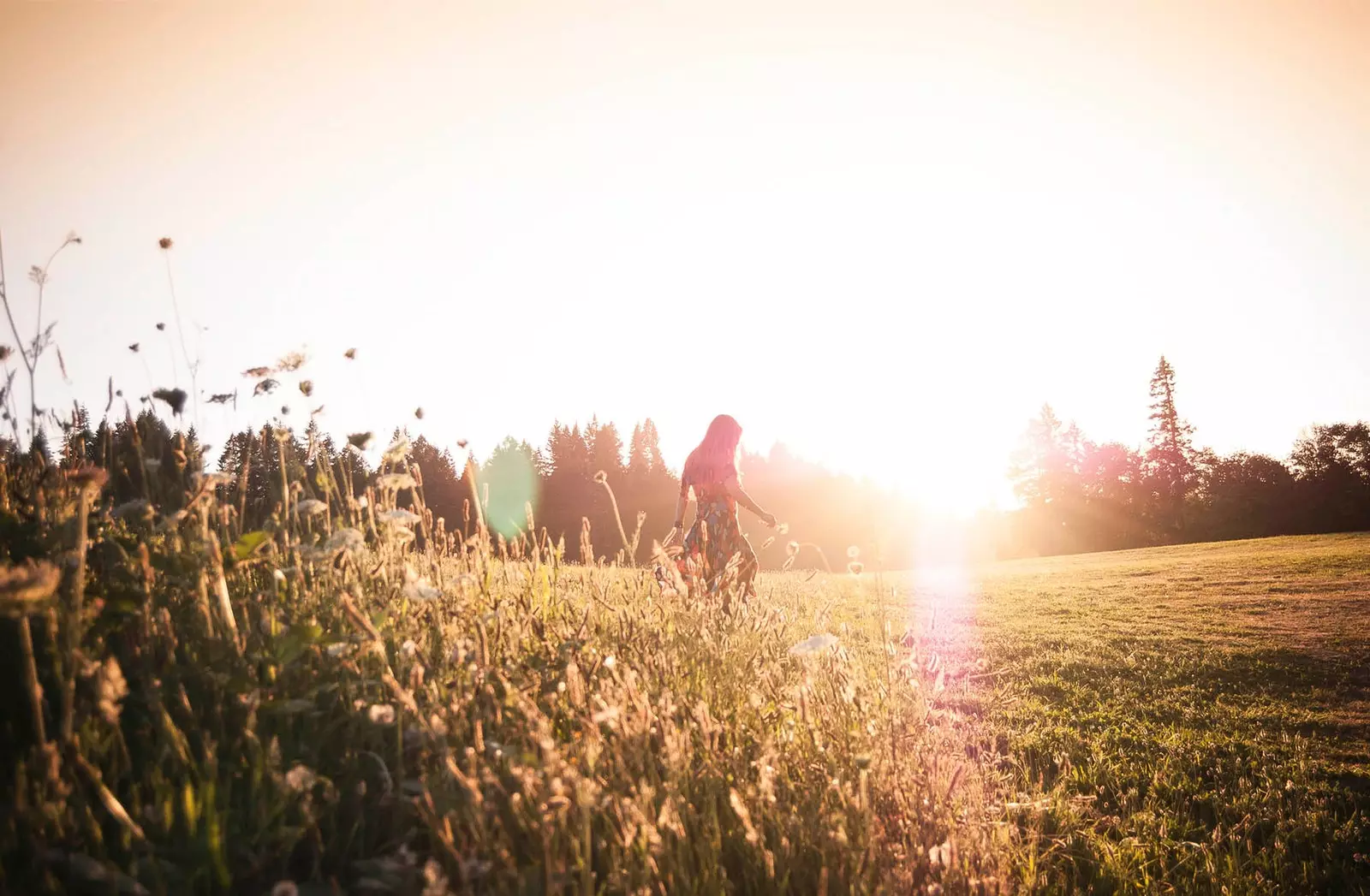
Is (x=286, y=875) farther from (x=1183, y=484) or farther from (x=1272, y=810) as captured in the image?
(x=1183, y=484)

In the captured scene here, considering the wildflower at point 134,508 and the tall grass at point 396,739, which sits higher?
the wildflower at point 134,508

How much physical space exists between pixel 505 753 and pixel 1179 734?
18.4 ft

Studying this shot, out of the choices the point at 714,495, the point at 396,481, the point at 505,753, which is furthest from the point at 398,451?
the point at 714,495

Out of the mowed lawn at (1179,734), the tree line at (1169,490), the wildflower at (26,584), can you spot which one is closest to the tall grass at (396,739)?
the wildflower at (26,584)

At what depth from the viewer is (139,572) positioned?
221 centimetres

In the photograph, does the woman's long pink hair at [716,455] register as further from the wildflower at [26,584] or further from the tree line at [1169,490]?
the tree line at [1169,490]

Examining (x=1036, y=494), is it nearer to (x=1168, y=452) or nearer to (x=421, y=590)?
(x=1168, y=452)

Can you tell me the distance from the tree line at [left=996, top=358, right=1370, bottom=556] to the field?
4468cm

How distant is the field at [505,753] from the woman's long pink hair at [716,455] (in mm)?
3445

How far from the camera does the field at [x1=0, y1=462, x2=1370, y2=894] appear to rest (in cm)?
160

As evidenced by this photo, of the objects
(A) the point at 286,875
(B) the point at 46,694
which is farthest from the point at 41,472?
(A) the point at 286,875

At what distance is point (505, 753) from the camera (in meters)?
1.82

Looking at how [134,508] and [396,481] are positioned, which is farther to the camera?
[396,481]

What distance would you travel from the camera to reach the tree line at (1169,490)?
132 ft
